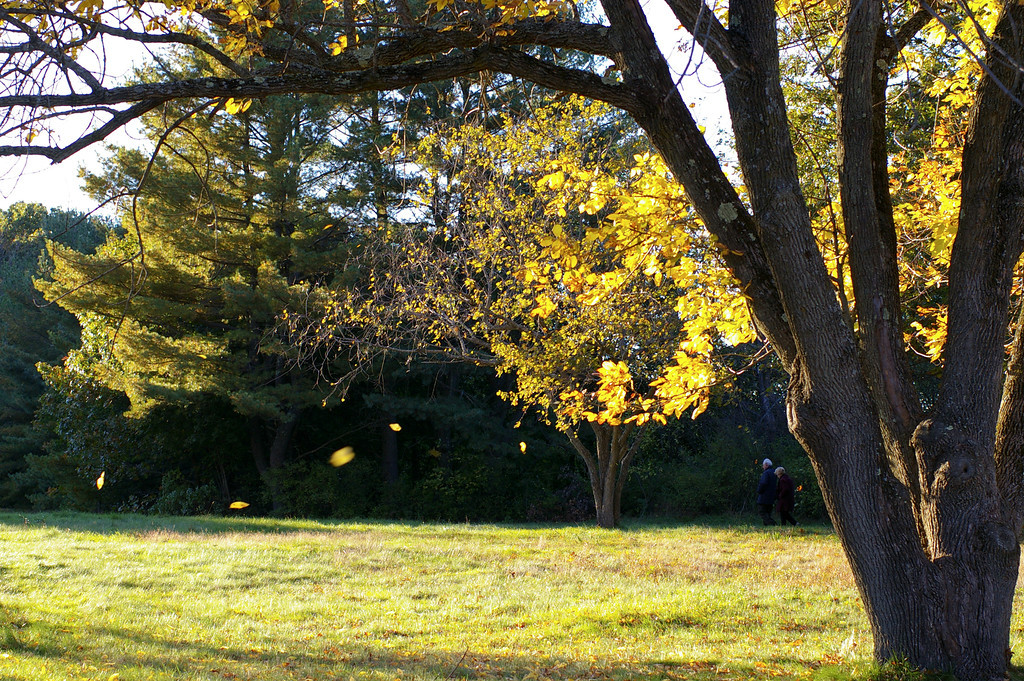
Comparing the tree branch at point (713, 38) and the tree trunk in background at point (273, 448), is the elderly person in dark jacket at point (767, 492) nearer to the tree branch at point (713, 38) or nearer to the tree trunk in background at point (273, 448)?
the tree trunk in background at point (273, 448)

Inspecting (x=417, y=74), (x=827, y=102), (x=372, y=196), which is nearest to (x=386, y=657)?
(x=417, y=74)

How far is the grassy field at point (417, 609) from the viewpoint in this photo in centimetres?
540

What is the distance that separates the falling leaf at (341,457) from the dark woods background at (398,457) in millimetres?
273

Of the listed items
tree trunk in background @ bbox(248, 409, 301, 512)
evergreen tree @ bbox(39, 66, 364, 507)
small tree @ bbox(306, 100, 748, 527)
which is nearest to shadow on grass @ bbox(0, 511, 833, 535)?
small tree @ bbox(306, 100, 748, 527)

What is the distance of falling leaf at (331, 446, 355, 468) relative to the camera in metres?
24.4

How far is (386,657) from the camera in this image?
19.2 ft

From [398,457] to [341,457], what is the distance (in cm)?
200

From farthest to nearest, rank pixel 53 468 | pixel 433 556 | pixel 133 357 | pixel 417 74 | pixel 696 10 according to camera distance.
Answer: pixel 53 468, pixel 133 357, pixel 433 556, pixel 696 10, pixel 417 74

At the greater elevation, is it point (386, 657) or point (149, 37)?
point (149, 37)

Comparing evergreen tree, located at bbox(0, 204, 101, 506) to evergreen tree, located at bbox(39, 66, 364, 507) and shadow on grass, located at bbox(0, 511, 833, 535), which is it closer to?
evergreen tree, located at bbox(39, 66, 364, 507)

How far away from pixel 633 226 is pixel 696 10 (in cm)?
129

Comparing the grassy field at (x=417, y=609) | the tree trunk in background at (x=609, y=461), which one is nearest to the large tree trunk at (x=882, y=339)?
the grassy field at (x=417, y=609)

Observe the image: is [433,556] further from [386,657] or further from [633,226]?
[633,226]

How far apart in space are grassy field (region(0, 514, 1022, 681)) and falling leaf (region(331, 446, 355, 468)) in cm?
1096
